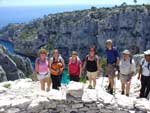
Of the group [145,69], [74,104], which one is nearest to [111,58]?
[145,69]

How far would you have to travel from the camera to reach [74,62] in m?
14.9

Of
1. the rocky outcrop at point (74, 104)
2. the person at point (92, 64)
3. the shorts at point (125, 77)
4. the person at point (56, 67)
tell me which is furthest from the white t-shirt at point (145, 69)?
the person at point (56, 67)

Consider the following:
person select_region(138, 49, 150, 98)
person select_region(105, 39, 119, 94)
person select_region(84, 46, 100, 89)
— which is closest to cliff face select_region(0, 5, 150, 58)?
person select_region(105, 39, 119, 94)

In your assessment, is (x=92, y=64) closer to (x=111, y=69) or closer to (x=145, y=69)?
(x=111, y=69)

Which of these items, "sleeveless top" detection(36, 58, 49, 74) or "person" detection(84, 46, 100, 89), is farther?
"person" detection(84, 46, 100, 89)

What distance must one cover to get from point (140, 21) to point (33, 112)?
96840mm

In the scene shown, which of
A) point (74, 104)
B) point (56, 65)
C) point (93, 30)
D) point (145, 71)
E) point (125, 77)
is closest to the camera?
point (74, 104)

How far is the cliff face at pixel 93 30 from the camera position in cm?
10731

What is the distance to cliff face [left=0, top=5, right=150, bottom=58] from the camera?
107312 millimetres

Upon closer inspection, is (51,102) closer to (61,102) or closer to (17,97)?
(61,102)

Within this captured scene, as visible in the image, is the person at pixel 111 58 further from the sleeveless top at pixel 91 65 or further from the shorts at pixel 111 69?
the sleeveless top at pixel 91 65

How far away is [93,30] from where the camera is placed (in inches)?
4692

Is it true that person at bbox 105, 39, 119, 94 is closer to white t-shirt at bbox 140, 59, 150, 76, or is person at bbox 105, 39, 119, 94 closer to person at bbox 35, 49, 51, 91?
white t-shirt at bbox 140, 59, 150, 76

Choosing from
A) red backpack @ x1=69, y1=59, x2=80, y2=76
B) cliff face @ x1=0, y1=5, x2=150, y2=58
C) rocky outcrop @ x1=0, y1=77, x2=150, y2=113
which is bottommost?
cliff face @ x1=0, y1=5, x2=150, y2=58
